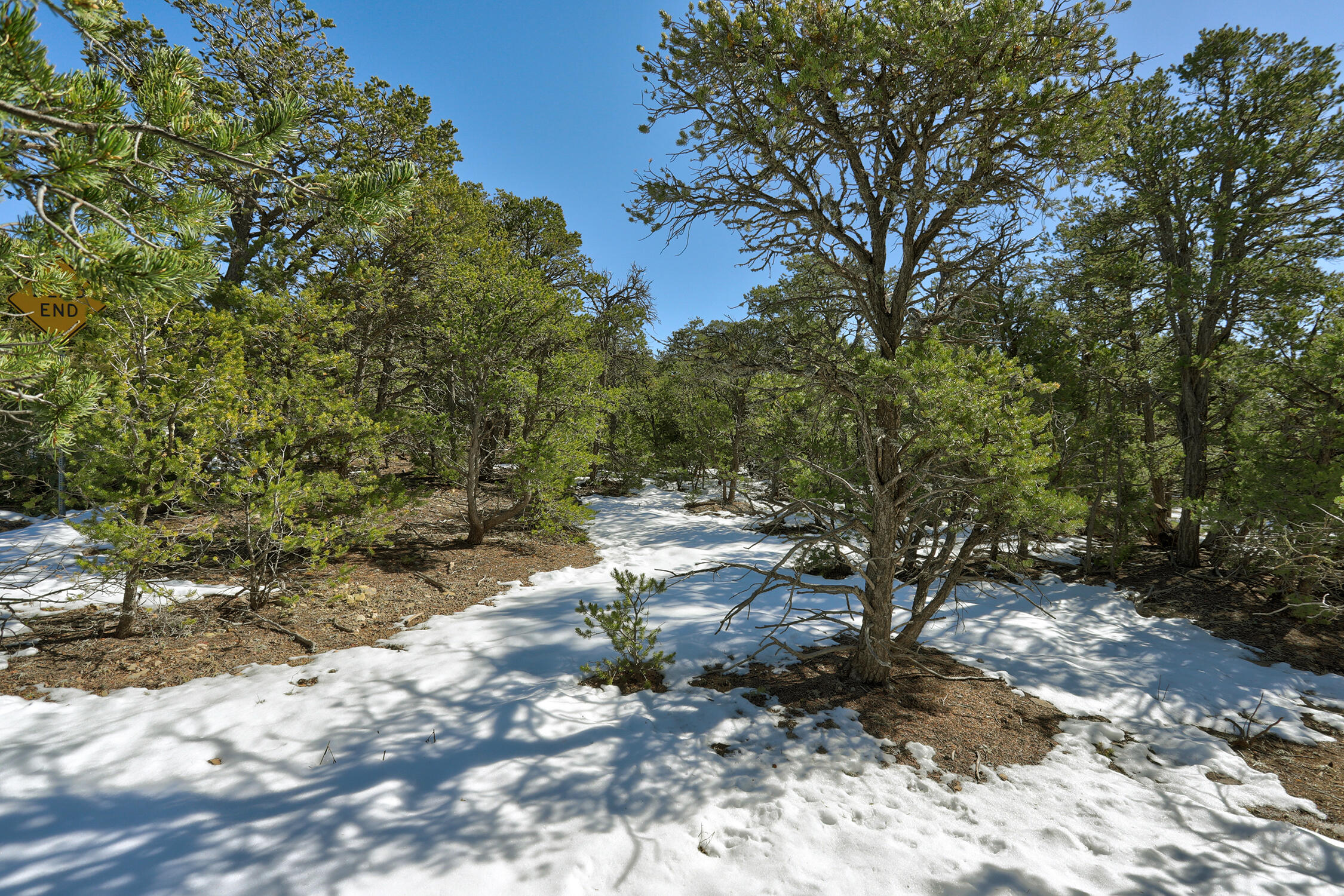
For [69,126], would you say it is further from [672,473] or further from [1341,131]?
[672,473]

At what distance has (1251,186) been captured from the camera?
27.4 ft

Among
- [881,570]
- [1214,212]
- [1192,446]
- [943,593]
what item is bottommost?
[943,593]

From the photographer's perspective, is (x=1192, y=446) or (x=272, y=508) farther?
(x=1192, y=446)

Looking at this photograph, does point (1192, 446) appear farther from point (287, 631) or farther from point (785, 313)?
point (287, 631)

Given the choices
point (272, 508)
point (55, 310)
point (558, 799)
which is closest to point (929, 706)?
point (558, 799)

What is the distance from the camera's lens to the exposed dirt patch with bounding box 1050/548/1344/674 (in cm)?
663

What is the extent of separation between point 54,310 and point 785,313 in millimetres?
7713

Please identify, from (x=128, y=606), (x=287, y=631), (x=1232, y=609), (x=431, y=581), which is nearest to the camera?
(x=128, y=606)

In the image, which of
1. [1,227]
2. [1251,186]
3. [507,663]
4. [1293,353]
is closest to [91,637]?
[507,663]

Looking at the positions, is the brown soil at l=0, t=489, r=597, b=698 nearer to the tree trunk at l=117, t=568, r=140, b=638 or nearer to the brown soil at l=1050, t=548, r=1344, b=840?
the tree trunk at l=117, t=568, r=140, b=638

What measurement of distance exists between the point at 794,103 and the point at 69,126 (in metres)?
4.28

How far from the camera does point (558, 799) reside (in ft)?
10.5

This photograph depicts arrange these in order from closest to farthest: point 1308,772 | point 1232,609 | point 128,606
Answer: point 1308,772 → point 128,606 → point 1232,609

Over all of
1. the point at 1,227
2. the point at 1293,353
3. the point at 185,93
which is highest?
the point at 1293,353
